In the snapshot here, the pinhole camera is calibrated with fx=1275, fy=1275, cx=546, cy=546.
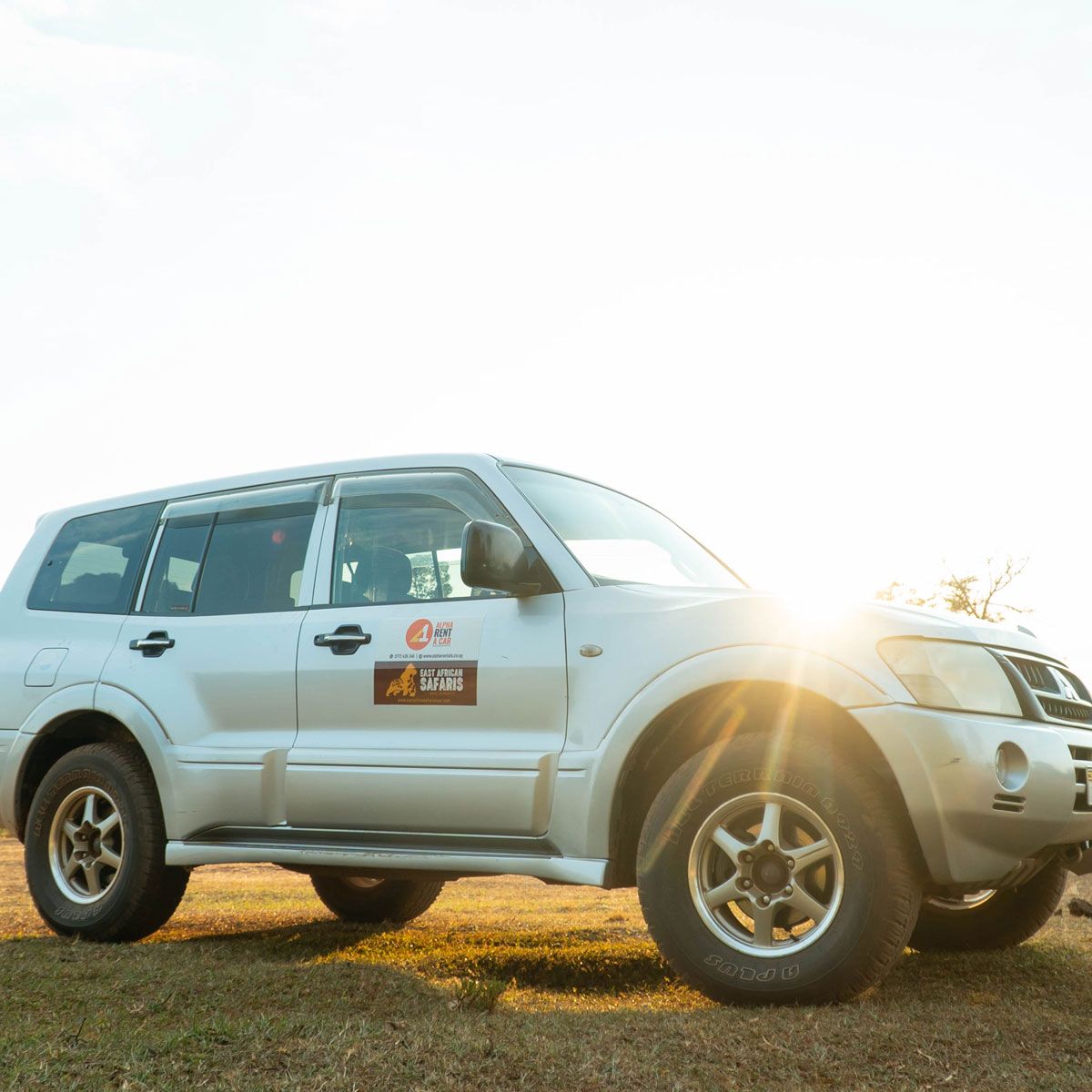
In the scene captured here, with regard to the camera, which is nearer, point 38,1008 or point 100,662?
point 38,1008

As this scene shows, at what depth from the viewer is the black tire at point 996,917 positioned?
5391mm

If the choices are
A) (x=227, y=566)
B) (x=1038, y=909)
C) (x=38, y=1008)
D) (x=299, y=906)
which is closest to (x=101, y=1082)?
(x=38, y=1008)

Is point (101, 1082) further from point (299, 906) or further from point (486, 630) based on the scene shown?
point (299, 906)

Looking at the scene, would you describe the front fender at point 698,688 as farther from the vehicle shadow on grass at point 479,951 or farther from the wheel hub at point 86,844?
the wheel hub at point 86,844

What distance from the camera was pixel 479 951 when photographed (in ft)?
19.1

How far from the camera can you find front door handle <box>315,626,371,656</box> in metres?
5.38

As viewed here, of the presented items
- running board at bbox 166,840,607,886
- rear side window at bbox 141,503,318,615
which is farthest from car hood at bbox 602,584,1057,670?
rear side window at bbox 141,503,318,615

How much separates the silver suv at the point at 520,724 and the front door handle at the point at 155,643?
0.01m

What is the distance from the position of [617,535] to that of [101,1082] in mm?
3165

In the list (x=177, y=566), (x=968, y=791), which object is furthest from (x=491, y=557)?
(x=177, y=566)

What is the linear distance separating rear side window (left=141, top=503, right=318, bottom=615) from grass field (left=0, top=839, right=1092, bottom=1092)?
5.22ft

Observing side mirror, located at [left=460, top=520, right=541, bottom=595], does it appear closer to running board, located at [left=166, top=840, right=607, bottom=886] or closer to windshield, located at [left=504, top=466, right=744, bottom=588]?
windshield, located at [left=504, top=466, right=744, bottom=588]

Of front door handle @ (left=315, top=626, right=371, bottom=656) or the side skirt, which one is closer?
the side skirt

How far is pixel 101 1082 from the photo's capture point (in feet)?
10.9
